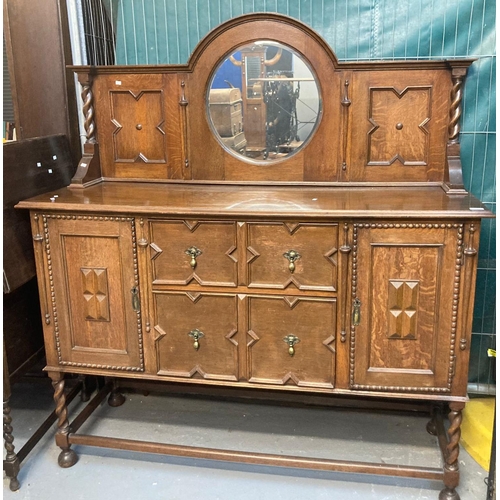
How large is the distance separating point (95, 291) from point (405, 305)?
1190 millimetres

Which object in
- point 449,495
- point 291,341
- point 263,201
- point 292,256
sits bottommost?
point 449,495

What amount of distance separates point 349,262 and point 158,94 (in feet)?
3.88

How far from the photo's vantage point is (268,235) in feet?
6.62

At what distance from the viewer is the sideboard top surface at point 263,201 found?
6.33ft

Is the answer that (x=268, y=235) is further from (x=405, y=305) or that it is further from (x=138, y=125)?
(x=138, y=125)

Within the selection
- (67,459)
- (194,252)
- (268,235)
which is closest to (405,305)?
(268,235)

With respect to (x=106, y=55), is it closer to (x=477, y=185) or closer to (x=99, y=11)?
(x=99, y=11)

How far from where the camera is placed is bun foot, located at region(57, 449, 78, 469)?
2.40 meters

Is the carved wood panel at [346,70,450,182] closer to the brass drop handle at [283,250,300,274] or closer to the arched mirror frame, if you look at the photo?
the arched mirror frame

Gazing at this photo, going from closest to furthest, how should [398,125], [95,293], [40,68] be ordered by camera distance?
[95,293]
[398,125]
[40,68]

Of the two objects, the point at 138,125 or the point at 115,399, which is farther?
the point at 115,399

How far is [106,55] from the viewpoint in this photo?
2.66m

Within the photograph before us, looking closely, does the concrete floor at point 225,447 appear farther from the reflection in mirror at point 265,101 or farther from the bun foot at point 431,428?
the reflection in mirror at point 265,101

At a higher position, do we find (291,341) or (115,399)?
(291,341)
